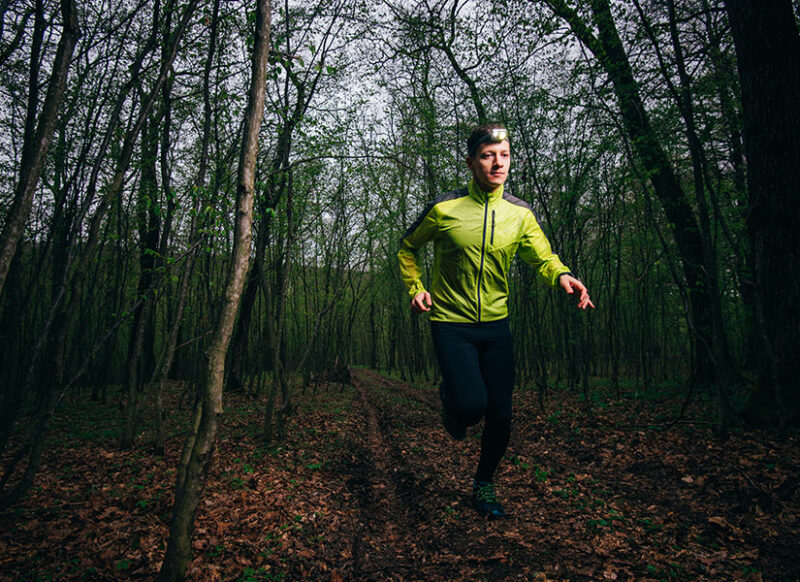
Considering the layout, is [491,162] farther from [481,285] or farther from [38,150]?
[38,150]

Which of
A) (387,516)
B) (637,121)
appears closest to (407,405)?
(387,516)

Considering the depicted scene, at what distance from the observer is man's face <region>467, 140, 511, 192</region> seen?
10.00ft

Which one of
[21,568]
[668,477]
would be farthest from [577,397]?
[21,568]

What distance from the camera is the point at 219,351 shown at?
2.55 meters

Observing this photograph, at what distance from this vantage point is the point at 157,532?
11.6 feet

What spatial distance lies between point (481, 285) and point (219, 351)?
1.96 metres

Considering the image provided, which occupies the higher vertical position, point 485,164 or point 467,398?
point 485,164

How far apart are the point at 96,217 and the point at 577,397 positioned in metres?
10.3

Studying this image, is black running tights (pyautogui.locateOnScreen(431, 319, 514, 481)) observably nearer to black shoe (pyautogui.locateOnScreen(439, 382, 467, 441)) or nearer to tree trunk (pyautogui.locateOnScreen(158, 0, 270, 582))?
black shoe (pyautogui.locateOnScreen(439, 382, 467, 441))

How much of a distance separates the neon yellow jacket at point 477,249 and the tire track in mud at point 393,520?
5.61 feet

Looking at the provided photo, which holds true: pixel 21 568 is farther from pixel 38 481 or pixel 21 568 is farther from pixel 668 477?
pixel 668 477

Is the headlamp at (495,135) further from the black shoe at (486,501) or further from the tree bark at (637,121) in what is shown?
the tree bark at (637,121)

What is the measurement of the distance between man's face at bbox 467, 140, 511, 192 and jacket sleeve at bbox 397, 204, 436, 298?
48 centimetres

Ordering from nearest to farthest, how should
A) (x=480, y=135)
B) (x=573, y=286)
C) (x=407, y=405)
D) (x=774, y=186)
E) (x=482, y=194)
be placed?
(x=573, y=286), (x=480, y=135), (x=482, y=194), (x=774, y=186), (x=407, y=405)
